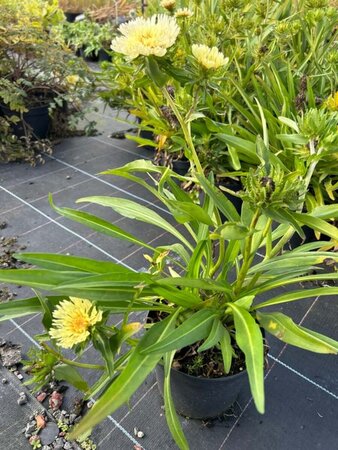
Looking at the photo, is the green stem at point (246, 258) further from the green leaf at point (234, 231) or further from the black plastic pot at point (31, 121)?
the black plastic pot at point (31, 121)

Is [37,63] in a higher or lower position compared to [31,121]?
higher

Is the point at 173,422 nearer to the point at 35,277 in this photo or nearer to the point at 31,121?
the point at 35,277

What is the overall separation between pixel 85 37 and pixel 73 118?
2711mm

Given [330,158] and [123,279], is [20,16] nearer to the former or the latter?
[330,158]

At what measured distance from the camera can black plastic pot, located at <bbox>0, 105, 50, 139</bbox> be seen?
2.55 m

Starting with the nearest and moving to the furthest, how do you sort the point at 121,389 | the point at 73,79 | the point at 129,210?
the point at 121,389
the point at 129,210
the point at 73,79

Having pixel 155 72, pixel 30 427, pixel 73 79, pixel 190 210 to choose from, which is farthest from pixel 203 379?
pixel 73 79

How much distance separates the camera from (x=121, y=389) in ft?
2.17

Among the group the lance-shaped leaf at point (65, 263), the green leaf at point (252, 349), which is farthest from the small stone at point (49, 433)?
the green leaf at point (252, 349)

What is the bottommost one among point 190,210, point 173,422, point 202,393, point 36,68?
point 202,393

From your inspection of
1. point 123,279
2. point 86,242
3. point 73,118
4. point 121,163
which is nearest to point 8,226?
point 86,242

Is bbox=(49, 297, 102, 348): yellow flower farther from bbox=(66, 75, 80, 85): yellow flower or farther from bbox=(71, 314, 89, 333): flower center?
bbox=(66, 75, 80, 85): yellow flower

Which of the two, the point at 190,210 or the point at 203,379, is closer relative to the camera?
the point at 190,210

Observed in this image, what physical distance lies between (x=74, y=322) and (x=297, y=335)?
1.49 feet
